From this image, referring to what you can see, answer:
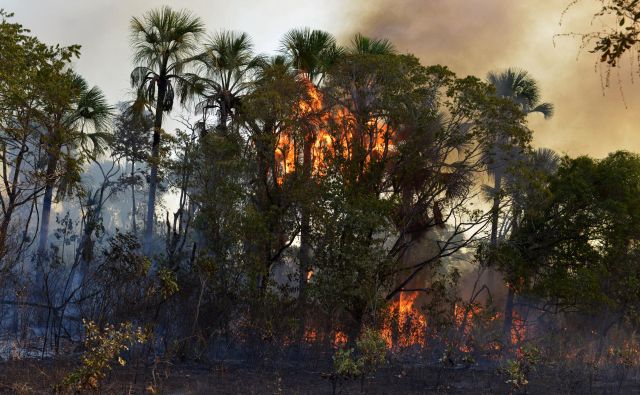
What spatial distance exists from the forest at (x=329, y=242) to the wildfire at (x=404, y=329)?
7 cm

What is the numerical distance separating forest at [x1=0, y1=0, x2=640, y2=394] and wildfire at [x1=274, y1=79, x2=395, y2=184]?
72 mm

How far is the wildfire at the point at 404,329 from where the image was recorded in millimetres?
23016

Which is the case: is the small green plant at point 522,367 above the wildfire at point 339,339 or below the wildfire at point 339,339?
below

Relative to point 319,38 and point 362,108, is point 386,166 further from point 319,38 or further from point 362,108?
point 319,38

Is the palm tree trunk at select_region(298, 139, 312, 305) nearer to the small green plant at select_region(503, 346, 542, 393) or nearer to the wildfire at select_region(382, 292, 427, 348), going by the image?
the wildfire at select_region(382, 292, 427, 348)

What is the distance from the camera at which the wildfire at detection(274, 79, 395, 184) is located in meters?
23.9

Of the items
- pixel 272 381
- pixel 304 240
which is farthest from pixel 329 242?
pixel 272 381

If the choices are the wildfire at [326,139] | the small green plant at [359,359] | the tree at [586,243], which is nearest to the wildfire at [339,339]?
the small green plant at [359,359]

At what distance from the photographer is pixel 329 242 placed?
22.4 metres

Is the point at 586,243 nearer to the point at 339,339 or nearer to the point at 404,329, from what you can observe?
the point at 404,329

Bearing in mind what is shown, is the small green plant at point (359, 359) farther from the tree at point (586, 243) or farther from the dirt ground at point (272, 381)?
the tree at point (586, 243)

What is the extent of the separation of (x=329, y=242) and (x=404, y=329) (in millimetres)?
3549

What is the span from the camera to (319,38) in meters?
28.9

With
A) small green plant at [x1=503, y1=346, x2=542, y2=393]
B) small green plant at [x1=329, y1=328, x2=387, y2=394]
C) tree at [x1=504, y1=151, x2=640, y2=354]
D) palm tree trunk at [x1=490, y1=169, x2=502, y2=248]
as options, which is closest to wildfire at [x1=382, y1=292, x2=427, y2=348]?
palm tree trunk at [x1=490, y1=169, x2=502, y2=248]
